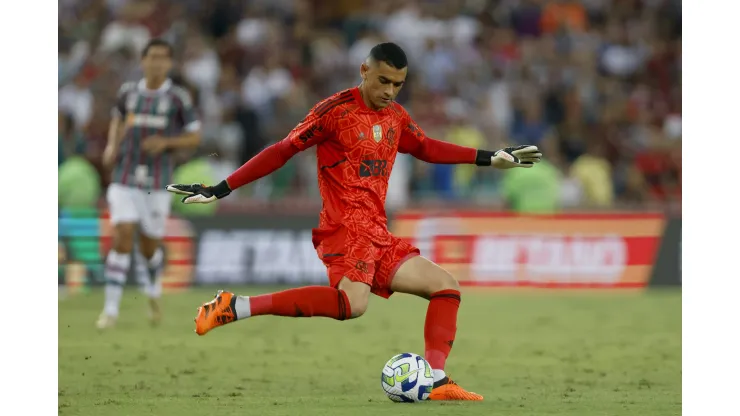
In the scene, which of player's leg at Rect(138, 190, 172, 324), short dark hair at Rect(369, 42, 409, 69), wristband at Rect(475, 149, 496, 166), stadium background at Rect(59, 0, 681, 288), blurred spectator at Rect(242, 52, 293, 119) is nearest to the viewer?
short dark hair at Rect(369, 42, 409, 69)

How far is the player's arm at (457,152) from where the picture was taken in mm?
7684

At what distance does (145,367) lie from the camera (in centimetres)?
933

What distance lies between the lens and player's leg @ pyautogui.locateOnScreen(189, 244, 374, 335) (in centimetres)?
709

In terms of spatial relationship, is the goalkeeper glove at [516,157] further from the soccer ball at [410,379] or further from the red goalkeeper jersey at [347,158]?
the soccer ball at [410,379]

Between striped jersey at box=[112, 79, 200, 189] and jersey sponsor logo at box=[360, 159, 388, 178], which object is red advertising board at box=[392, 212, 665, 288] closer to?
striped jersey at box=[112, 79, 200, 189]

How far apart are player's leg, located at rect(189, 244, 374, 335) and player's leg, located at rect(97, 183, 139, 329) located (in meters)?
5.22

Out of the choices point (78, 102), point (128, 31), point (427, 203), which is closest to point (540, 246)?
point (427, 203)

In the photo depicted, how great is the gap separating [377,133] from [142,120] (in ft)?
17.5

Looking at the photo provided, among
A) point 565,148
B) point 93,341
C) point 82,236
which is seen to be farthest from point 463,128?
point 93,341

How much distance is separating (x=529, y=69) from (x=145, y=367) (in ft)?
38.3

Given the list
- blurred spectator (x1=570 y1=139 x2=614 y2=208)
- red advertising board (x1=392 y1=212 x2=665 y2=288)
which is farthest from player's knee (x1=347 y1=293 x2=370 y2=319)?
blurred spectator (x1=570 y1=139 x2=614 y2=208)

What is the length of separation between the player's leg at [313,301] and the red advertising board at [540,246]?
925 centimetres

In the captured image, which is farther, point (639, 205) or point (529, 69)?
point (529, 69)

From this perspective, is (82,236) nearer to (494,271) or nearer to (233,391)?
(494,271)
